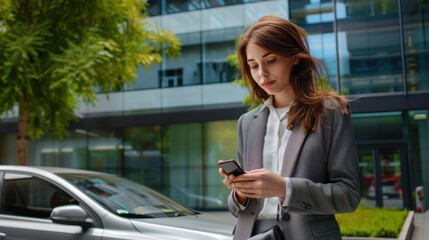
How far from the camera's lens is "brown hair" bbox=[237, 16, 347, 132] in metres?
1.74

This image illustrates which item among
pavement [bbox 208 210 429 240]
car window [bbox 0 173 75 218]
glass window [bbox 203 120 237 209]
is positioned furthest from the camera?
glass window [bbox 203 120 237 209]

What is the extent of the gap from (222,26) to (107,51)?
7.34m

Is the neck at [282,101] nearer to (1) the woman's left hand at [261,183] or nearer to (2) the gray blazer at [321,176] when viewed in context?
(2) the gray blazer at [321,176]

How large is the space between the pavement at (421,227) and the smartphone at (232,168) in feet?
26.7

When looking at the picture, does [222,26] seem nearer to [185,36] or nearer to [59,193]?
[185,36]

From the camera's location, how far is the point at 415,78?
41.5ft

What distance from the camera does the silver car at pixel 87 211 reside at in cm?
398

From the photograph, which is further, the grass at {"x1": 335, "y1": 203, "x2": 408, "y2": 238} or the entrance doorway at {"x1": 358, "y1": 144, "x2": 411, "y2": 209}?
the entrance doorway at {"x1": 358, "y1": 144, "x2": 411, "y2": 209}

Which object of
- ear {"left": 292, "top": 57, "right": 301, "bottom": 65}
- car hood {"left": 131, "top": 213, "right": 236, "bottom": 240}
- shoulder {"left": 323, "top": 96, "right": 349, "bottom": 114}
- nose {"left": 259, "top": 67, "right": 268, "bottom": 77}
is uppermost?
ear {"left": 292, "top": 57, "right": 301, "bottom": 65}

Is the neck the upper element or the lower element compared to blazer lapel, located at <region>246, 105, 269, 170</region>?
upper

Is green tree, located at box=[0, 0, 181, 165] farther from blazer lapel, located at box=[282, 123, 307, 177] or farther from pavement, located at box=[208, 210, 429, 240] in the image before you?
blazer lapel, located at box=[282, 123, 307, 177]

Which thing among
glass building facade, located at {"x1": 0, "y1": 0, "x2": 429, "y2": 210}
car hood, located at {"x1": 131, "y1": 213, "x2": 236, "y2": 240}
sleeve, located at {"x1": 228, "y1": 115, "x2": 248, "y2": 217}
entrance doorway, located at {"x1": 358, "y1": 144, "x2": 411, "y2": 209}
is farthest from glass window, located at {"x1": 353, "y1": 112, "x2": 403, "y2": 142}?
sleeve, located at {"x1": 228, "y1": 115, "x2": 248, "y2": 217}

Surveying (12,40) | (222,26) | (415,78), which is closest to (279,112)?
(12,40)

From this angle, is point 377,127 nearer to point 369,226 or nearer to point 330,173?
point 369,226
